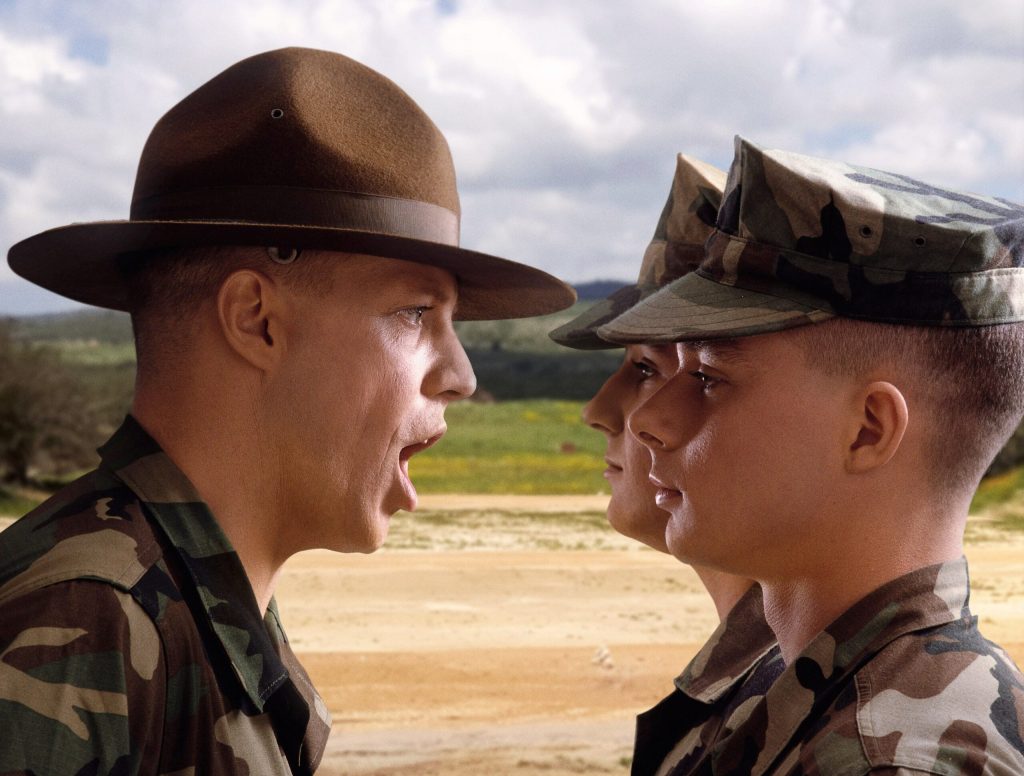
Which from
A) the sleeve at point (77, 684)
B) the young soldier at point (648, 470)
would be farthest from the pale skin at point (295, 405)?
the young soldier at point (648, 470)

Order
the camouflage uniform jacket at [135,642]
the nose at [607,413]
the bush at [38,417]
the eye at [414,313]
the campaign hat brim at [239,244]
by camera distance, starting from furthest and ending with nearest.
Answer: the bush at [38,417] < the nose at [607,413] < the eye at [414,313] < the campaign hat brim at [239,244] < the camouflage uniform jacket at [135,642]

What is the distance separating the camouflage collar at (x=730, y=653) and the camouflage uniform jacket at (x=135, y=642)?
2.88 feet

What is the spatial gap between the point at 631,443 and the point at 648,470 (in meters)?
0.08

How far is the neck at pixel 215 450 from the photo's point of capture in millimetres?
2549

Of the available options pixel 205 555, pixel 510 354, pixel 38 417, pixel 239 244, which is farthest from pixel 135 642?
pixel 510 354

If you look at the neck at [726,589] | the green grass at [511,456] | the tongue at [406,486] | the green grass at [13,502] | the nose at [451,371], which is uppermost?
the nose at [451,371]

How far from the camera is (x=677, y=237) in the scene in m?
3.32

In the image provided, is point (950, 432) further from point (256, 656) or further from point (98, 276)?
point (98, 276)

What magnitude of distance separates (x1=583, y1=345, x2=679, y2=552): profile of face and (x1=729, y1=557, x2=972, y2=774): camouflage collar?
85 cm

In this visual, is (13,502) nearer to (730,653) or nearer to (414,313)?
(414,313)

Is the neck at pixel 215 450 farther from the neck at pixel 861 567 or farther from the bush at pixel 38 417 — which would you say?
the bush at pixel 38 417

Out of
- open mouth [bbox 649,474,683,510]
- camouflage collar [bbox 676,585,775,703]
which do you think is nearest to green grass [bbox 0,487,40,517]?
camouflage collar [bbox 676,585,775,703]

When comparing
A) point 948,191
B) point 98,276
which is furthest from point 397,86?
point 948,191

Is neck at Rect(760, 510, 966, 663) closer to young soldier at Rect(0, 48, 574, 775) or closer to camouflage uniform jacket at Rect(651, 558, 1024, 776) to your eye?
camouflage uniform jacket at Rect(651, 558, 1024, 776)
